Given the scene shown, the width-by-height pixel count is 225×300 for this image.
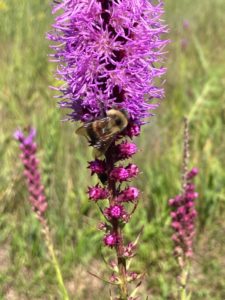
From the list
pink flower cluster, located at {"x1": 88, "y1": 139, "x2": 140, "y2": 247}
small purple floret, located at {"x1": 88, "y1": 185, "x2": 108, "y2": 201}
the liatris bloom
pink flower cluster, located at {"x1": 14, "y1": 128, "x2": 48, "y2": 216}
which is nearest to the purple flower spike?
the liatris bloom

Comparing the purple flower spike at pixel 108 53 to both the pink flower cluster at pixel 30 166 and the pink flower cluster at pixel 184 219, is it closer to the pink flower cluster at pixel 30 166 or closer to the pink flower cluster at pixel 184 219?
the pink flower cluster at pixel 184 219

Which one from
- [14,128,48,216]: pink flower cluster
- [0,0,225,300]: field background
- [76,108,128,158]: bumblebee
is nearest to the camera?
[76,108,128,158]: bumblebee

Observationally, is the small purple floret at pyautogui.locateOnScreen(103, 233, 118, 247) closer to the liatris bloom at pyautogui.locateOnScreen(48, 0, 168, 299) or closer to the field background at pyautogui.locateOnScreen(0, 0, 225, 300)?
the liatris bloom at pyautogui.locateOnScreen(48, 0, 168, 299)

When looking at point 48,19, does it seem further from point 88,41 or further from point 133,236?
point 88,41

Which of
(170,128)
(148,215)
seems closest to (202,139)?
(170,128)

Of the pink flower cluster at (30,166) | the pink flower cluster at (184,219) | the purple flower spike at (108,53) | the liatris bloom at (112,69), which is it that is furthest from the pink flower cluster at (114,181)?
the pink flower cluster at (30,166)

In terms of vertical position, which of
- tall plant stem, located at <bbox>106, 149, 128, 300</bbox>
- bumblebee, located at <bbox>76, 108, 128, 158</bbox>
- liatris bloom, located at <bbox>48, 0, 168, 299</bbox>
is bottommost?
tall plant stem, located at <bbox>106, 149, 128, 300</bbox>
